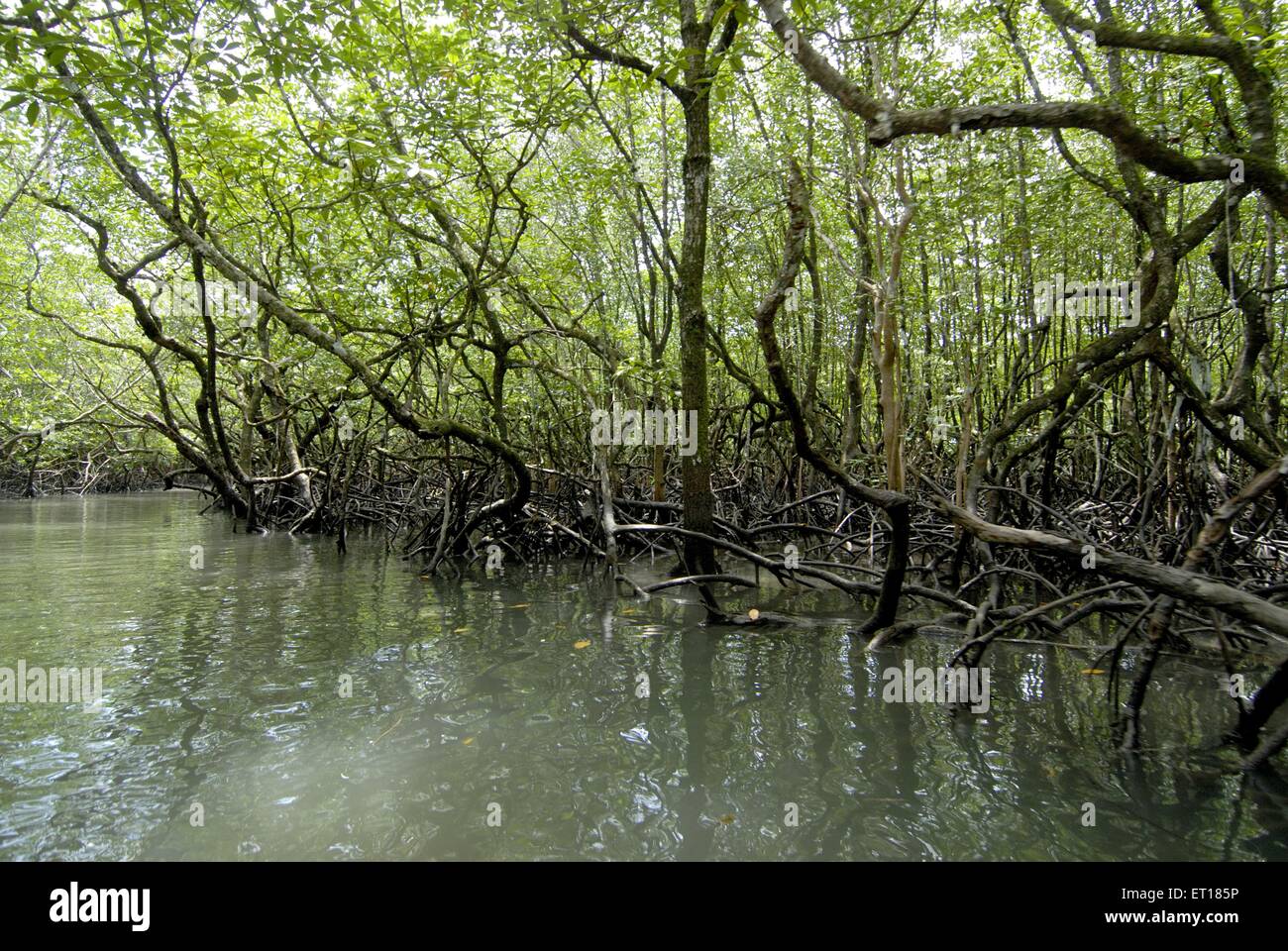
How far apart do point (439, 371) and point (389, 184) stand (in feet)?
11.0

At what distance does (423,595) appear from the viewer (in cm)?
562

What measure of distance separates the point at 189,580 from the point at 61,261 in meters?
10.5

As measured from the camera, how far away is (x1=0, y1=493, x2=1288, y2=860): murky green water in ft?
6.62

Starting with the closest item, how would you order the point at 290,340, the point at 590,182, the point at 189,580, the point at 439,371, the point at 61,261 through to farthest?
the point at 189,580, the point at 590,182, the point at 439,371, the point at 290,340, the point at 61,261

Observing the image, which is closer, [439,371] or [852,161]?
[852,161]

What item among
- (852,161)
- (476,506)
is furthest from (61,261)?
(852,161)

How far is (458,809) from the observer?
2176 mm

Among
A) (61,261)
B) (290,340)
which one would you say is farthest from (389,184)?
(61,261)

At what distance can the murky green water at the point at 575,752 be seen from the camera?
202 cm

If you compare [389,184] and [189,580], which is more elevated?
[389,184]

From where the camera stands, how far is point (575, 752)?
261 centimetres

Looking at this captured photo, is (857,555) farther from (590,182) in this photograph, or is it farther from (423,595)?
(590,182)
